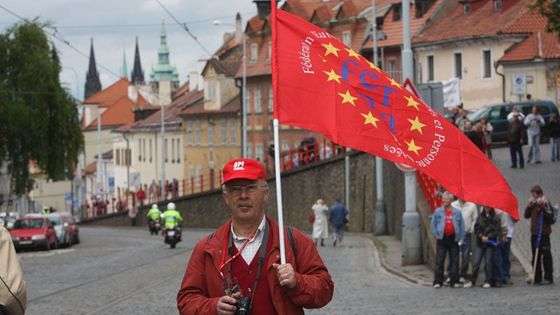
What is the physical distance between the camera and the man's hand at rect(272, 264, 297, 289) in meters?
7.12

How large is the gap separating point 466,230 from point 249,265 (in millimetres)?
18419

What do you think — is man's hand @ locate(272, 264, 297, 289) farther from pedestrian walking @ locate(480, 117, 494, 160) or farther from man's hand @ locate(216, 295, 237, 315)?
pedestrian walking @ locate(480, 117, 494, 160)

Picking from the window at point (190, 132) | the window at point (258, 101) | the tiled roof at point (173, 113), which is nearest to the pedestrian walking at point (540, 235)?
the window at point (258, 101)

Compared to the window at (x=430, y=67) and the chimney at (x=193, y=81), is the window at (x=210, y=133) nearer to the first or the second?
the chimney at (x=193, y=81)

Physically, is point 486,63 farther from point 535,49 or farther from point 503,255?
point 503,255

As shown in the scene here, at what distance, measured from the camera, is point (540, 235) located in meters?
24.8

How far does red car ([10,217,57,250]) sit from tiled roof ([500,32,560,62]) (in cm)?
2498

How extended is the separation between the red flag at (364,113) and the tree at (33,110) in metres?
47.4

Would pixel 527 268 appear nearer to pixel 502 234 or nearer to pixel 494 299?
pixel 502 234

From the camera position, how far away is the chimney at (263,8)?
9619cm

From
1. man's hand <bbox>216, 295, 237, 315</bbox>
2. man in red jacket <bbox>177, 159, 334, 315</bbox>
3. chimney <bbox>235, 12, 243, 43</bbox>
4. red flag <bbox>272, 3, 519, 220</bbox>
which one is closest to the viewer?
man's hand <bbox>216, 295, 237, 315</bbox>

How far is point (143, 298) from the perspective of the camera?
23562mm

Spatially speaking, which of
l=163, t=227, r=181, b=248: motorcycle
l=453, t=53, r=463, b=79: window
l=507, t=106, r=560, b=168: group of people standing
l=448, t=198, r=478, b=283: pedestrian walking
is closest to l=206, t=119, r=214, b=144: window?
l=453, t=53, r=463, b=79: window

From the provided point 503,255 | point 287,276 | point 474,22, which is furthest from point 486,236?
point 474,22
